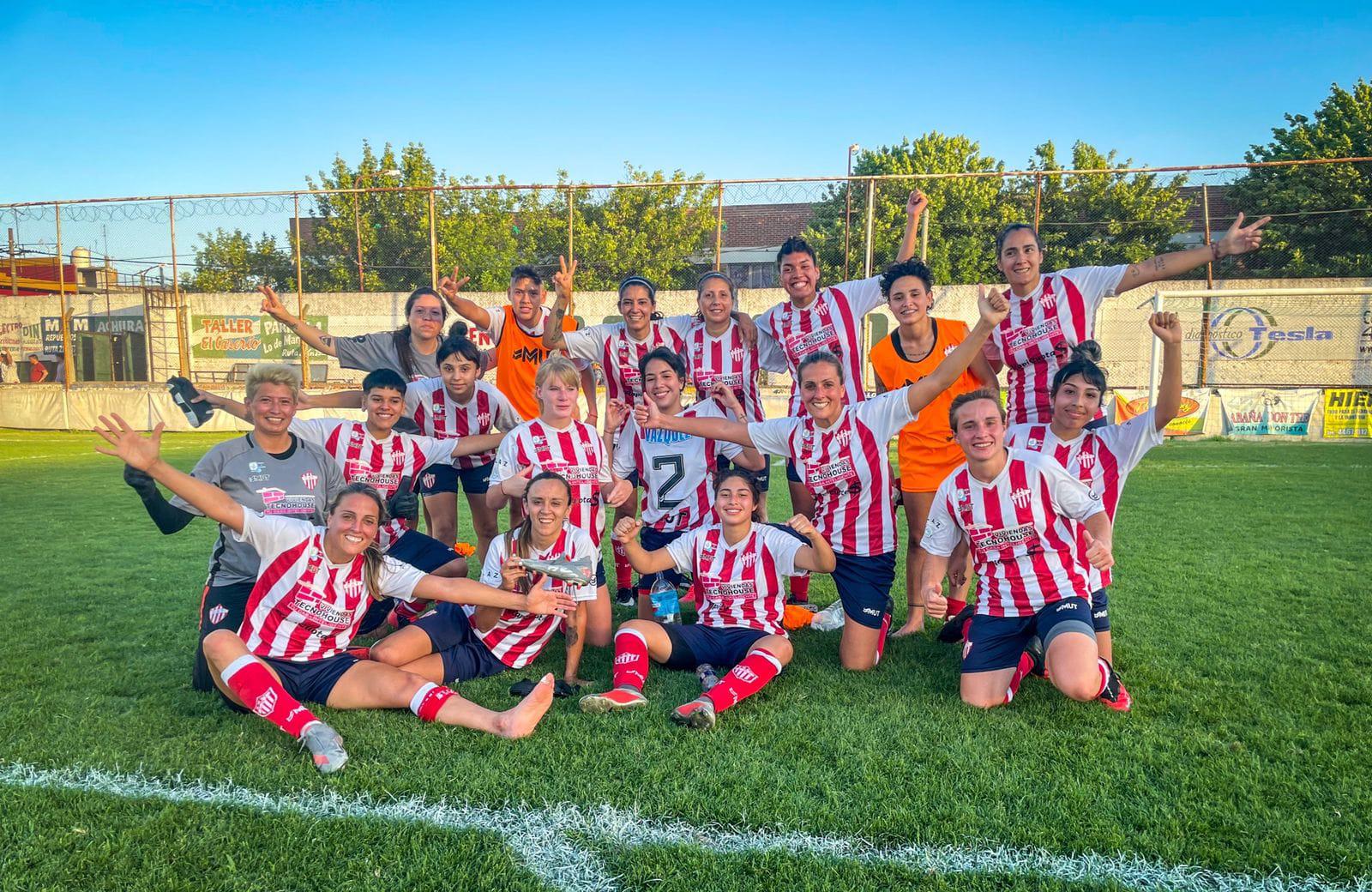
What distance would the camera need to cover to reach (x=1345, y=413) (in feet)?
47.5

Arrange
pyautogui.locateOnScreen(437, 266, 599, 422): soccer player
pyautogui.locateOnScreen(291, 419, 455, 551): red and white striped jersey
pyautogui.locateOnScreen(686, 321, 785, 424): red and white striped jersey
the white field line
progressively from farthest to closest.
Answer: pyautogui.locateOnScreen(437, 266, 599, 422): soccer player → pyautogui.locateOnScreen(686, 321, 785, 424): red and white striped jersey → pyautogui.locateOnScreen(291, 419, 455, 551): red and white striped jersey → the white field line

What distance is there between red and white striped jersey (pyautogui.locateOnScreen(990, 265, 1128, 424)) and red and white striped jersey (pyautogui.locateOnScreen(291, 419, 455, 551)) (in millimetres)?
3362

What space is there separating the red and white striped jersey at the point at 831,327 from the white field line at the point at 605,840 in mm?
2842

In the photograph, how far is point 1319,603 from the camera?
191 inches

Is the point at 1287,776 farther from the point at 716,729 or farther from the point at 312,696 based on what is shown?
the point at 312,696

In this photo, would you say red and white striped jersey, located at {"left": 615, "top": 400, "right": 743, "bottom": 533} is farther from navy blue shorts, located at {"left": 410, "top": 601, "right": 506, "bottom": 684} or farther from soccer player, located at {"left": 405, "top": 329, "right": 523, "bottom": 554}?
navy blue shorts, located at {"left": 410, "top": 601, "right": 506, "bottom": 684}

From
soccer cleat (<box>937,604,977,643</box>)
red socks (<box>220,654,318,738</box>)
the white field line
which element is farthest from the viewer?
soccer cleat (<box>937,604,977,643</box>)

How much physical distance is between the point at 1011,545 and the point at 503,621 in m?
2.37

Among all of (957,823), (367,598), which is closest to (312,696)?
(367,598)

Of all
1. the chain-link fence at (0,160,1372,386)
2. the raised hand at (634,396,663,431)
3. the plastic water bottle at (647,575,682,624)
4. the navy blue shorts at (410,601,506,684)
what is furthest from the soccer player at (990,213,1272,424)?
the chain-link fence at (0,160,1372,386)

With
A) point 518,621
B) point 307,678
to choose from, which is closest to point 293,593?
point 307,678

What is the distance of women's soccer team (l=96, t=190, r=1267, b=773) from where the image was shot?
134 inches

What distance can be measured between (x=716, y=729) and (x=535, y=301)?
3.52 metres

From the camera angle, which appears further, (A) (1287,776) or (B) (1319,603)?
(B) (1319,603)
